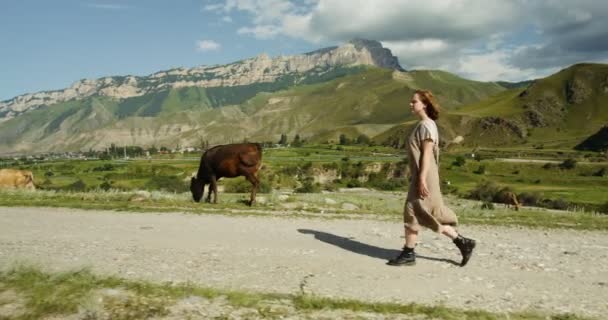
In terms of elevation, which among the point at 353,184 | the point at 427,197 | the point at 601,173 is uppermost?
the point at 427,197

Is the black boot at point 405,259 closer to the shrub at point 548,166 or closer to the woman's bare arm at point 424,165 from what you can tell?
the woman's bare arm at point 424,165

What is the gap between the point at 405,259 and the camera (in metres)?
10.7

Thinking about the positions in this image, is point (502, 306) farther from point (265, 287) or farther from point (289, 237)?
point (289, 237)

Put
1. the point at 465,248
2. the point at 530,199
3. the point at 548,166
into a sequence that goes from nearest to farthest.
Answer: the point at 465,248 → the point at 530,199 → the point at 548,166

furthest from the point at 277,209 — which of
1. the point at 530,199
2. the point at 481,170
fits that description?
the point at 481,170

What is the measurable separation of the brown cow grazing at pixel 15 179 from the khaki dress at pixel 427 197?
30.1 meters

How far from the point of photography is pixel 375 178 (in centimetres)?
12069

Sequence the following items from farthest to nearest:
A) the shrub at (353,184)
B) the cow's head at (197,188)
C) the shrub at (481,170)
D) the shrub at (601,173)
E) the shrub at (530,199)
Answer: the shrub at (481,170)
the shrub at (601,173)
the shrub at (353,184)
the shrub at (530,199)
the cow's head at (197,188)

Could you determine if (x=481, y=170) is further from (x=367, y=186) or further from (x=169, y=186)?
(x=169, y=186)

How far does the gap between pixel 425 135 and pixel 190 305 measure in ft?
19.8

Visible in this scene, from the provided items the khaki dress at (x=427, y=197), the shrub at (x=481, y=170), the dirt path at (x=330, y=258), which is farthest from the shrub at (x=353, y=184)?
the khaki dress at (x=427, y=197)

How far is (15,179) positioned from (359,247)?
29300 millimetres

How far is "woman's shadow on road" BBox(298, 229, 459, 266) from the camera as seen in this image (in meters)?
11.6

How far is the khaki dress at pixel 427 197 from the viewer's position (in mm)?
10750
